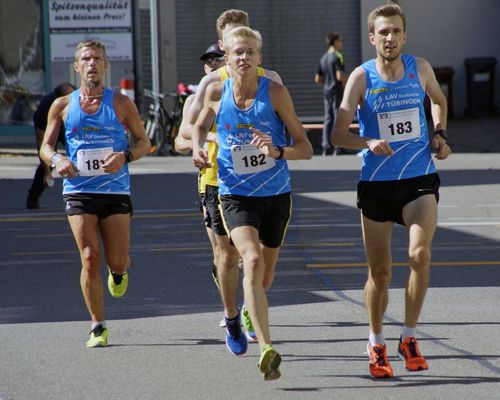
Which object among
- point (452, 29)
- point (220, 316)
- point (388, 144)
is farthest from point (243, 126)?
point (452, 29)

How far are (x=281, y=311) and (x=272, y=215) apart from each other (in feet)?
6.94

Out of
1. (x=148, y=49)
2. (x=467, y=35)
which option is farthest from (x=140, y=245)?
(x=467, y=35)

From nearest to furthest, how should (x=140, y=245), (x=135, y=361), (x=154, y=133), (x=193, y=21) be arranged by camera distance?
(x=135, y=361) → (x=140, y=245) → (x=154, y=133) → (x=193, y=21)

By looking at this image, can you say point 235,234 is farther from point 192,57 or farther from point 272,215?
point 192,57

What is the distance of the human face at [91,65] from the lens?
8.52 m

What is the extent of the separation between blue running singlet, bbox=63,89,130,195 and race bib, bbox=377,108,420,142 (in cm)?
195

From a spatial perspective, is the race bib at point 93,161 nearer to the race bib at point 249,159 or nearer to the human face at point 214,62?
the human face at point 214,62

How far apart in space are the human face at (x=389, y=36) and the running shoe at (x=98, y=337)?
250 cm

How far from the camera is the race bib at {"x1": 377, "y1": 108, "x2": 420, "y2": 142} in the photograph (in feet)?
24.6

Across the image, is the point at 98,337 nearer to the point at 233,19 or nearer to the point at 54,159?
the point at 54,159

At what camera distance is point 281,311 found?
973cm

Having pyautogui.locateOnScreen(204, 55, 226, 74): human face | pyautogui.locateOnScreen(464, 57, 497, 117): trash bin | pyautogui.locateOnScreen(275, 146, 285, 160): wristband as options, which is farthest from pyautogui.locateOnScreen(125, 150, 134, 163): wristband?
pyautogui.locateOnScreen(464, 57, 497, 117): trash bin

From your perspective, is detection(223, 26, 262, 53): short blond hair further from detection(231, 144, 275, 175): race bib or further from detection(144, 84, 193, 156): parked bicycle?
detection(144, 84, 193, 156): parked bicycle

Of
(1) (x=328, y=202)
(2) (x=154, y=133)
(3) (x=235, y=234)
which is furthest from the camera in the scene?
(2) (x=154, y=133)
